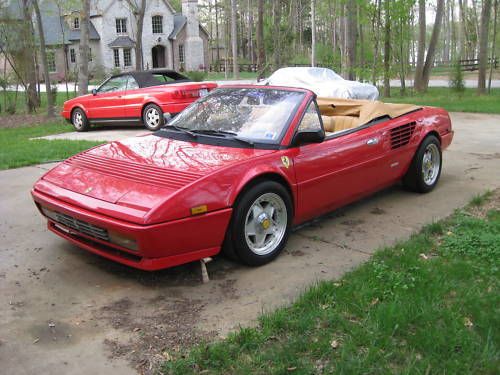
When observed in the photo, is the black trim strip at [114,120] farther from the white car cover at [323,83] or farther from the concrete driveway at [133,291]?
the concrete driveway at [133,291]

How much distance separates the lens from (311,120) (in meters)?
4.93

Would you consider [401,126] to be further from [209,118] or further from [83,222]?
[83,222]

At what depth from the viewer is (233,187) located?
3.97 metres

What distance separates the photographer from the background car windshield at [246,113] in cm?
468

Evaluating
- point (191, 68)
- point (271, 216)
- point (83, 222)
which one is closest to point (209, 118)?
point (271, 216)

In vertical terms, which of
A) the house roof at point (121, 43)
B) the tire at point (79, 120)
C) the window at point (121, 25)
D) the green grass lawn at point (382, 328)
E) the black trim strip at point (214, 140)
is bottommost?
the green grass lawn at point (382, 328)

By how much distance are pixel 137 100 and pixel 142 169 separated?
808 centimetres

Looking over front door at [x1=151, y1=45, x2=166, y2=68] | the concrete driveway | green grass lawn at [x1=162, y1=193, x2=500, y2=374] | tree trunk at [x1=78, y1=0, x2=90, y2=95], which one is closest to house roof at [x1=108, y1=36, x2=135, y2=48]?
front door at [x1=151, y1=45, x2=166, y2=68]

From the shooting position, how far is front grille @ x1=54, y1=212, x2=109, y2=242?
12.5ft

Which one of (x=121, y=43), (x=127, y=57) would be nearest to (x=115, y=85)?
(x=121, y=43)

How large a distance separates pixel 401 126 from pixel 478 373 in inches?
Answer: 139

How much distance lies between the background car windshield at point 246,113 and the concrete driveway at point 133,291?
104cm

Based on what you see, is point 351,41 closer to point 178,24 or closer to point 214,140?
point 214,140

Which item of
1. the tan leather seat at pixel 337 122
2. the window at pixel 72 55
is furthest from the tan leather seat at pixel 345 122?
the window at pixel 72 55
